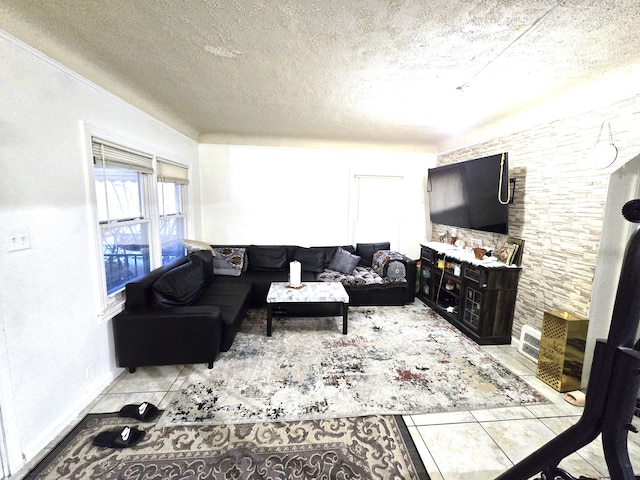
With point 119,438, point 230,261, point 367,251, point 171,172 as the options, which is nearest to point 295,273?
point 230,261

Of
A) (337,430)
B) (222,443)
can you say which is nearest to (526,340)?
(337,430)

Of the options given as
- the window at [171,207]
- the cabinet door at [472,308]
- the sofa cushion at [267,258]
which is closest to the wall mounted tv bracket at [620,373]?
the cabinet door at [472,308]

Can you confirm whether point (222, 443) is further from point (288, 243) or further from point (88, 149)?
point (288, 243)

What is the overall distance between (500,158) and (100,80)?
3627mm

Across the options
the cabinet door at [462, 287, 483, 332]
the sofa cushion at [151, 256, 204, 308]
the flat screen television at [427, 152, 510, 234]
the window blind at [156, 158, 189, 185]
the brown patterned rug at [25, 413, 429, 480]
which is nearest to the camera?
the brown patterned rug at [25, 413, 429, 480]

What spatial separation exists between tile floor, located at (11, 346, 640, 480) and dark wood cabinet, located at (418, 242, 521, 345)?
64 centimetres

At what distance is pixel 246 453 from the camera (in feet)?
5.33

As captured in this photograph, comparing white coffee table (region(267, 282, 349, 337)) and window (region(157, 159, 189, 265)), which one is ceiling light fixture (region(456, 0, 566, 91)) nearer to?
white coffee table (region(267, 282, 349, 337))

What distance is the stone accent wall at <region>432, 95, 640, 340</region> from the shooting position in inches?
83.4

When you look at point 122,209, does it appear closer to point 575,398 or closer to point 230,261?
point 230,261

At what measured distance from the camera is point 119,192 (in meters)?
2.50

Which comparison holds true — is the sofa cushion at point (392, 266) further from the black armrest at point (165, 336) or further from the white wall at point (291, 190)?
the black armrest at point (165, 336)

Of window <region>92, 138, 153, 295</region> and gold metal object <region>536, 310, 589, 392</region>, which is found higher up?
window <region>92, 138, 153, 295</region>

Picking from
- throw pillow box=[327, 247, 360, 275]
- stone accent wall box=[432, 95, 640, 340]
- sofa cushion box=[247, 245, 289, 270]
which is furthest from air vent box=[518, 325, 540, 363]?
sofa cushion box=[247, 245, 289, 270]
